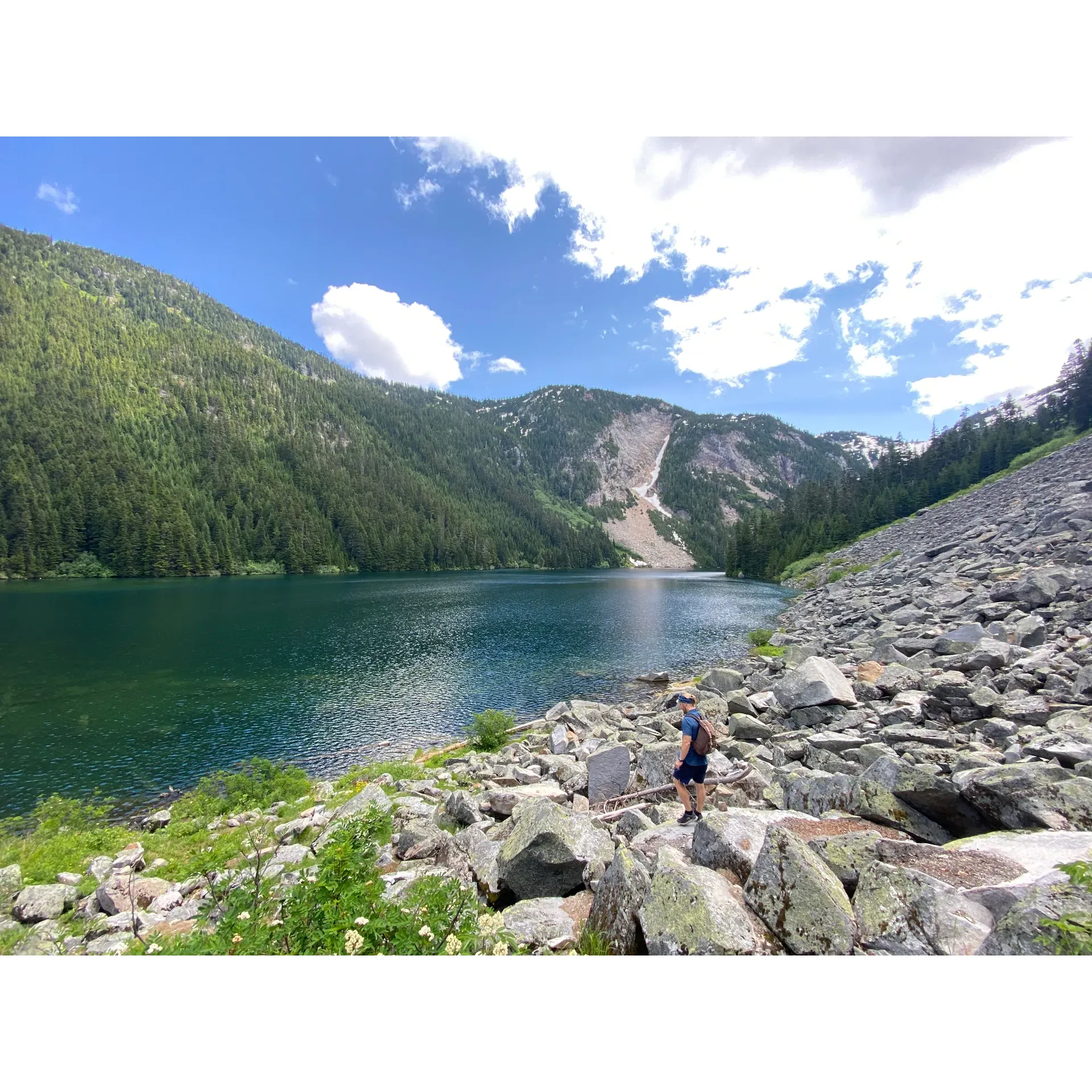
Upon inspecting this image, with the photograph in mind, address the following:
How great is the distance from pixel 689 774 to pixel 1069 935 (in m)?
5.32

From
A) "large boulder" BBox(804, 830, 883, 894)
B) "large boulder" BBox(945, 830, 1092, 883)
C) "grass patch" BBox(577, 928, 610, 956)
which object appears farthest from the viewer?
"large boulder" BBox(804, 830, 883, 894)

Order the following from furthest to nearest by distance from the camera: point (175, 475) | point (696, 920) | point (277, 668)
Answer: point (175, 475) → point (277, 668) → point (696, 920)

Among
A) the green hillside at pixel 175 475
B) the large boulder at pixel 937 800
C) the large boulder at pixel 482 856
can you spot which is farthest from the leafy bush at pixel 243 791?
the green hillside at pixel 175 475

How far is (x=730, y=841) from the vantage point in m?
5.70

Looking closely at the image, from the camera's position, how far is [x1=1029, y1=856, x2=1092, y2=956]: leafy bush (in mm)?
3254

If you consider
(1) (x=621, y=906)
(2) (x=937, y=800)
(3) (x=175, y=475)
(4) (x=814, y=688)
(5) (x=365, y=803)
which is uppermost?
(3) (x=175, y=475)

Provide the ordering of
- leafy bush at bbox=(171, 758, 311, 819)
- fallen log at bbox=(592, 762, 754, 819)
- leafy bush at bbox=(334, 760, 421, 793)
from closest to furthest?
1. fallen log at bbox=(592, 762, 754, 819)
2. leafy bush at bbox=(171, 758, 311, 819)
3. leafy bush at bbox=(334, 760, 421, 793)

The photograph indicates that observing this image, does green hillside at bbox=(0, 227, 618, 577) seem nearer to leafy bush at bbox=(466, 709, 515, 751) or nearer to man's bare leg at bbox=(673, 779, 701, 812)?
leafy bush at bbox=(466, 709, 515, 751)

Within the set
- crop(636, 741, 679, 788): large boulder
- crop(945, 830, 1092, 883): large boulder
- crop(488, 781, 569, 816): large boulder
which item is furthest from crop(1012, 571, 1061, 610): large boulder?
crop(488, 781, 569, 816): large boulder

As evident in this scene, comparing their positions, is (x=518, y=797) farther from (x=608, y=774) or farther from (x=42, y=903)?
(x=42, y=903)

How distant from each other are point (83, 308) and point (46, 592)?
635 ft

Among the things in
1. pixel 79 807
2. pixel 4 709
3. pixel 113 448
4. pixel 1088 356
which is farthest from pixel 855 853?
pixel 113 448

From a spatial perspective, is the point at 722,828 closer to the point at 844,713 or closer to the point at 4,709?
the point at 844,713

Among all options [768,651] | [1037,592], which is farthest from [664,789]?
[768,651]
